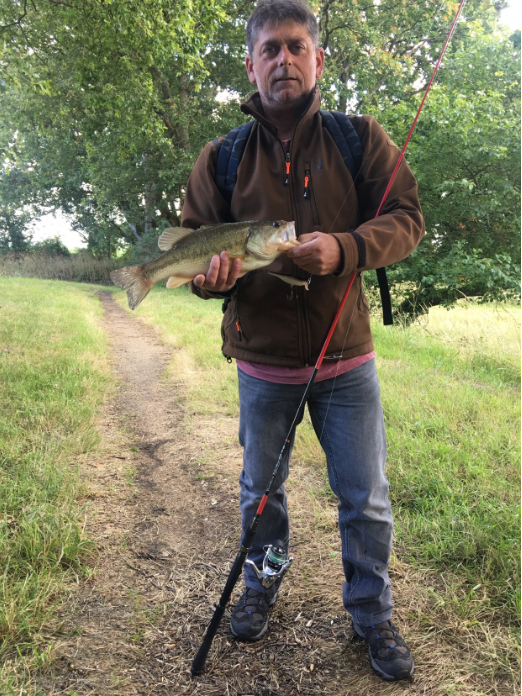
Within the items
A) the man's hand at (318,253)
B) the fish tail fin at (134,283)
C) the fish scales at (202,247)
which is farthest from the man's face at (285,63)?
the fish tail fin at (134,283)

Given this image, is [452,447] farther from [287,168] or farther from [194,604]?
[287,168]

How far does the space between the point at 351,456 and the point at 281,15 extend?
6.71 feet

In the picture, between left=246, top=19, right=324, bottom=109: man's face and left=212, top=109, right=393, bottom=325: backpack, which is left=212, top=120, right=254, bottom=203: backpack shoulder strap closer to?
left=212, top=109, right=393, bottom=325: backpack

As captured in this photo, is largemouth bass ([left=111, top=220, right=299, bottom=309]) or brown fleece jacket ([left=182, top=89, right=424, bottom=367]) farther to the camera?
brown fleece jacket ([left=182, top=89, right=424, bottom=367])

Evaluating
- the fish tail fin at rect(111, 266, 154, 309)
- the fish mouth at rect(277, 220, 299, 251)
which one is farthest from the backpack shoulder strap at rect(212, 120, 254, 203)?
the fish tail fin at rect(111, 266, 154, 309)

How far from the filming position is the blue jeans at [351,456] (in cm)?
218

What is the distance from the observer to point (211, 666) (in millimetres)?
2205

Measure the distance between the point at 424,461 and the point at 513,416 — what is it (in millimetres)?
1456

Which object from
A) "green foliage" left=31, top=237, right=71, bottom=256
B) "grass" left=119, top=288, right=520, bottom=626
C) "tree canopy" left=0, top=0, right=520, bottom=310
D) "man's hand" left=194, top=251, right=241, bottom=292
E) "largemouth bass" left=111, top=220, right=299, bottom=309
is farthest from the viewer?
"green foliage" left=31, top=237, right=71, bottom=256

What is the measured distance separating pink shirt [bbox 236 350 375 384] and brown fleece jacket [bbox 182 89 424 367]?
0.14ft

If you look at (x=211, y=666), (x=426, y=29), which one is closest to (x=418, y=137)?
(x=426, y=29)

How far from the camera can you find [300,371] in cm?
225

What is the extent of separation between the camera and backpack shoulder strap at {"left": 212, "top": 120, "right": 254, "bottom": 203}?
2291 millimetres

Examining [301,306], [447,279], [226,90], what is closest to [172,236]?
[301,306]
